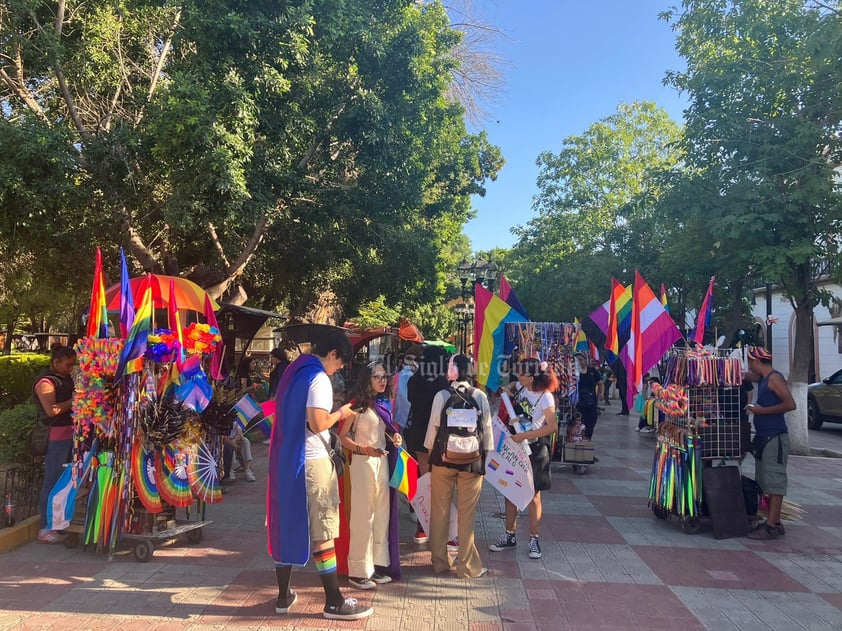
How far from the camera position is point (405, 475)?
15.6 ft

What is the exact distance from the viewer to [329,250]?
15070mm

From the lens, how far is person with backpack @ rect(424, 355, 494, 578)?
184 inches

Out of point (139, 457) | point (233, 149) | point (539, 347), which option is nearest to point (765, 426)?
point (539, 347)

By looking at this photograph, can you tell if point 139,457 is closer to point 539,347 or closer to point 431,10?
point 539,347

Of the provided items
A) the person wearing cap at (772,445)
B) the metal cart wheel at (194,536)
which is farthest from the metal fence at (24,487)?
the person wearing cap at (772,445)

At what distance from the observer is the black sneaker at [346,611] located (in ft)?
13.0

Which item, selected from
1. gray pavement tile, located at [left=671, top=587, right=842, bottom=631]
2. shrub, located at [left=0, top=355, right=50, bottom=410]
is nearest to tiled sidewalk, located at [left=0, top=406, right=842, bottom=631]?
gray pavement tile, located at [left=671, top=587, right=842, bottom=631]

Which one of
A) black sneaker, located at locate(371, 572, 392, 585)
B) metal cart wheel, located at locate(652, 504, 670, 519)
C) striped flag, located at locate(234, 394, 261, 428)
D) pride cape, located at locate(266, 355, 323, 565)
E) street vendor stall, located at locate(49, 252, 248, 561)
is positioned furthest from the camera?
metal cart wheel, located at locate(652, 504, 670, 519)

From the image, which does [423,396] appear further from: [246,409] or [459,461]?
[246,409]

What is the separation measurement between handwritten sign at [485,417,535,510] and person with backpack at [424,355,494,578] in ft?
1.84

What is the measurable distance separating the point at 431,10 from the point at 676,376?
1145cm

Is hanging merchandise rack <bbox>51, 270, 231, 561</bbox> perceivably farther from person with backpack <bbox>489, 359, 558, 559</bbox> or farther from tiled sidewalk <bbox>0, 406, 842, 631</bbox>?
person with backpack <bbox>489, 359, 558, 559</bbox>

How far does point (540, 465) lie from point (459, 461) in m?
1.03

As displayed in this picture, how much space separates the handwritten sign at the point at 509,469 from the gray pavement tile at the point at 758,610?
128 cm
